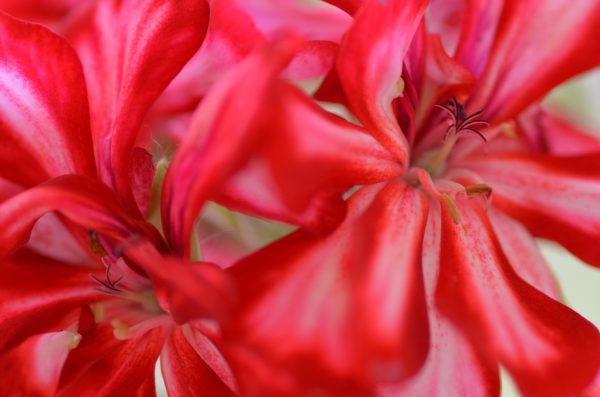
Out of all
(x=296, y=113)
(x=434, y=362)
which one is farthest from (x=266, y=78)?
(x=434, y=362)

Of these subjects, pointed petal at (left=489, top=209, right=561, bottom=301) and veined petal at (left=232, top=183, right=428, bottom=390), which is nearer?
veined petal at (left=232, top=183, right=428, bottom=390)

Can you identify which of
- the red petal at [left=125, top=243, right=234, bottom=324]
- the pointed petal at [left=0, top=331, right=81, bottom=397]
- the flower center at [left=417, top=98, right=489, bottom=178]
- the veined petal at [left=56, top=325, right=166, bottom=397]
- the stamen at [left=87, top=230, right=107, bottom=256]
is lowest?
the veined petal at [left=56, top=325, right=166, bottom=397]

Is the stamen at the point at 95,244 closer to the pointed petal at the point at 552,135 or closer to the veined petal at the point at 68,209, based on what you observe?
the veined petal at the point at 68,209

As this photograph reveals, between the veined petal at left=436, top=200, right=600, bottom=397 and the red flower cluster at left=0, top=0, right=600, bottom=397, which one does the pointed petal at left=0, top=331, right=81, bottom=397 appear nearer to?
the red flower cluster at left=0, top=0, right=600, bottom=397

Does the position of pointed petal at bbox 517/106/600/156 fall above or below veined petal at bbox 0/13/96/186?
below

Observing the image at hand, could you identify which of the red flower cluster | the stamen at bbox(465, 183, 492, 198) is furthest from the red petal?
the stamen at bbox(465, 183, 492, 198)

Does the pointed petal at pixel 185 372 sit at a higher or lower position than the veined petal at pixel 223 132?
lower

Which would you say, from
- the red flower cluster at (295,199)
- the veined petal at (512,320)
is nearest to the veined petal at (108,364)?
the red flower cluster at (295,199)

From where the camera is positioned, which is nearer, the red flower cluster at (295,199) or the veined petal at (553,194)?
the red flower cluster at (295,199)
